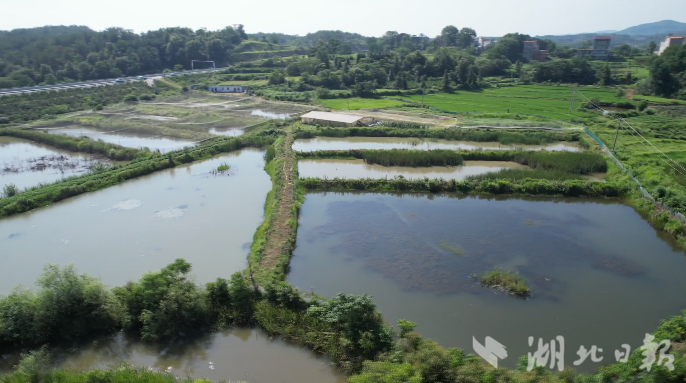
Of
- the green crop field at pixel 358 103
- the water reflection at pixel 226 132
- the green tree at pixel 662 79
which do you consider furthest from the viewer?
the green tree at pixel 662 79

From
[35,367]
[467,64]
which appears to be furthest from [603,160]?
[467,64]

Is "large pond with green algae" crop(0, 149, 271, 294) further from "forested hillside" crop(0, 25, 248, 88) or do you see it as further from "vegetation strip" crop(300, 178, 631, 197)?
"forested hillside" crop(0, 25, 248, 88)

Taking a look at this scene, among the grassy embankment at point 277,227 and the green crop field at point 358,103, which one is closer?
the grassy embankment at point 277,227

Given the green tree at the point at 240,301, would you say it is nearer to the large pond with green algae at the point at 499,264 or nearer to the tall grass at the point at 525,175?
the large pond with green algae at the point at 499,264

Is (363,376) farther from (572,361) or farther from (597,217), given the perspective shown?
(597,217)

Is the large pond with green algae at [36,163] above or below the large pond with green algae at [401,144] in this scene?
below

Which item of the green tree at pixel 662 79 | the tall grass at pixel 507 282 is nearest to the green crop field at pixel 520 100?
the green tree at pixel 662 79

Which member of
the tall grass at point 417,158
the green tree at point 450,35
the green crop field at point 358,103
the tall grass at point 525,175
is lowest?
the tall grass at point 525,175
